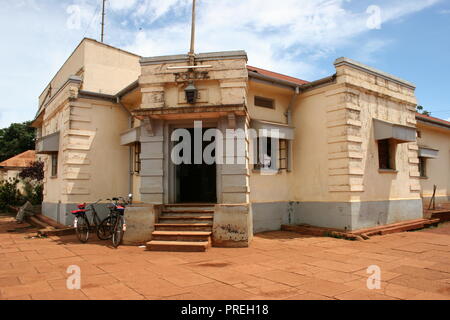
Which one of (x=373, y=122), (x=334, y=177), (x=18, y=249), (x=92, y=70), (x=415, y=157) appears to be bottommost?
(x=18, y=249)

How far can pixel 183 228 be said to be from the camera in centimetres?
807

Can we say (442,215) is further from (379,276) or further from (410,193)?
(379,276)

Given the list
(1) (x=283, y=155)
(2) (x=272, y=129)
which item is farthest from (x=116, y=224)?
(1) (x=283, y=155)

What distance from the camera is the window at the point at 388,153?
1079cm

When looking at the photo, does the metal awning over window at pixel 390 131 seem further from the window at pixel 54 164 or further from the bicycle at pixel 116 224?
the window at pixel 54 164

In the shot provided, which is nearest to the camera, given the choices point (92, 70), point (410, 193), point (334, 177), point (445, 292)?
point (445, 292)

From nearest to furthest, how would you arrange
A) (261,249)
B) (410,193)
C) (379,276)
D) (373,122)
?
1. (379,276)
2. (261,249)
3. (373,122)
4. (410,193)

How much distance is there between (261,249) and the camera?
752 centimetres

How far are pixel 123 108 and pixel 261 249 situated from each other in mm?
7404

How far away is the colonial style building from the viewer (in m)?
8.37

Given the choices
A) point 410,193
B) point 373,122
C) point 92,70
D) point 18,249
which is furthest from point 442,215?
point 92,70

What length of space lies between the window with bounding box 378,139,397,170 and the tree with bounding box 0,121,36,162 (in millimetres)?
37616

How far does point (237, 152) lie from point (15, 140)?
3751 centimetres

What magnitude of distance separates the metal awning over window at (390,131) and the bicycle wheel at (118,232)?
8.05 m
